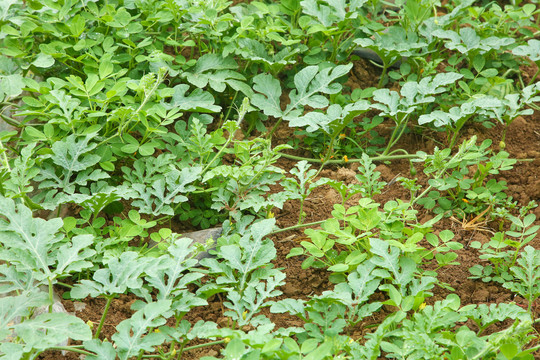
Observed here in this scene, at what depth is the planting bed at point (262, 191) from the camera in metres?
2.49

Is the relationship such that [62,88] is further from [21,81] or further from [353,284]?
[353,284]

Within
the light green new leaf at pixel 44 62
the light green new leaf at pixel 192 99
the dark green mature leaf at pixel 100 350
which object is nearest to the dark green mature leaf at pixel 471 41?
the light green new leaf at pixel 192 99

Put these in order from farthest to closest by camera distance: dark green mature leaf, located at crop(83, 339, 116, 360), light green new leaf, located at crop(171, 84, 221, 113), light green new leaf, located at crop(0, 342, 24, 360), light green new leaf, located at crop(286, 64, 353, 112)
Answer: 1. light green new leaf, located at crop(286, 64, 353, 112)
2. light green new leaf, located at crop(171, 84, 221, 113)
3. dark green mature leaf, located at crop(83, 339, 116, 360)
4. light green new leaf, located at crop(0, 342, 24, 360)

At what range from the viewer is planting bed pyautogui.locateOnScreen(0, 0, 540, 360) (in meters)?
2.49

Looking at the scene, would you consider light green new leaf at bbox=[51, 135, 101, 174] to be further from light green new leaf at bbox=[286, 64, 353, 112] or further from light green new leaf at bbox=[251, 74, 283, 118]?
light green new leaf at bbox=[286, 64, 353, 112]

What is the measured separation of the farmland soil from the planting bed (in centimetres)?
1

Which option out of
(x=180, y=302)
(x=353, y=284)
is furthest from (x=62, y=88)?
(x=353, y=284)

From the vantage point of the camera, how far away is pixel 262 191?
131 inches

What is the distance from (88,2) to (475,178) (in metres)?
2.66

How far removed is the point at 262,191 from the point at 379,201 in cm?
74

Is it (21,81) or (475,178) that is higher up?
(21,81)

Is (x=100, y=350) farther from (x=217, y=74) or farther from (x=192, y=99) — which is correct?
(x=217, y=74)

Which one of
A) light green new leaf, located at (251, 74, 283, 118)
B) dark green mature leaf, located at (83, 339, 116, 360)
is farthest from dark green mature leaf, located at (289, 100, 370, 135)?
dark green mature leaf, located at (83, 339, 116, 360)

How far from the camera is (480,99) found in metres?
3.49
